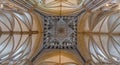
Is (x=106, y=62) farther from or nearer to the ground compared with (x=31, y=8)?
nearer to the ground

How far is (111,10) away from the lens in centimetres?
1919

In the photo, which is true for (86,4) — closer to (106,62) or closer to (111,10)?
(111,10)

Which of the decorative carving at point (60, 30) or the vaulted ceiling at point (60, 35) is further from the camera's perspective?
the decorative carving at point (60, 30)

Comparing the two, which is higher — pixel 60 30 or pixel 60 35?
pixel 60 30

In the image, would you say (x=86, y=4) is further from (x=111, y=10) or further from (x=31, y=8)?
(x=31, y=8)

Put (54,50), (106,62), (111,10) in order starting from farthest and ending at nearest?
(54,50) → (106,62) → (111,10)

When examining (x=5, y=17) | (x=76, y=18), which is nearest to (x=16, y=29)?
(x=5, y=17)

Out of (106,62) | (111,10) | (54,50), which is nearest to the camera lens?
(111,10)

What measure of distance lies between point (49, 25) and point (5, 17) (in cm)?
387

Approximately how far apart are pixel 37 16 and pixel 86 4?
4244 mm

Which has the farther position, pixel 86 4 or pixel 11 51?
pixel 11 51

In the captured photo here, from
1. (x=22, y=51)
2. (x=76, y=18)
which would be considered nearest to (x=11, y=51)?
(x=22, y=51)

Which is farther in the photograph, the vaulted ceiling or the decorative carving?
the decorative carving

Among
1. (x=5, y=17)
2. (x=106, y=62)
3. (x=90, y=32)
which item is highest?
(x=5, y=17)
